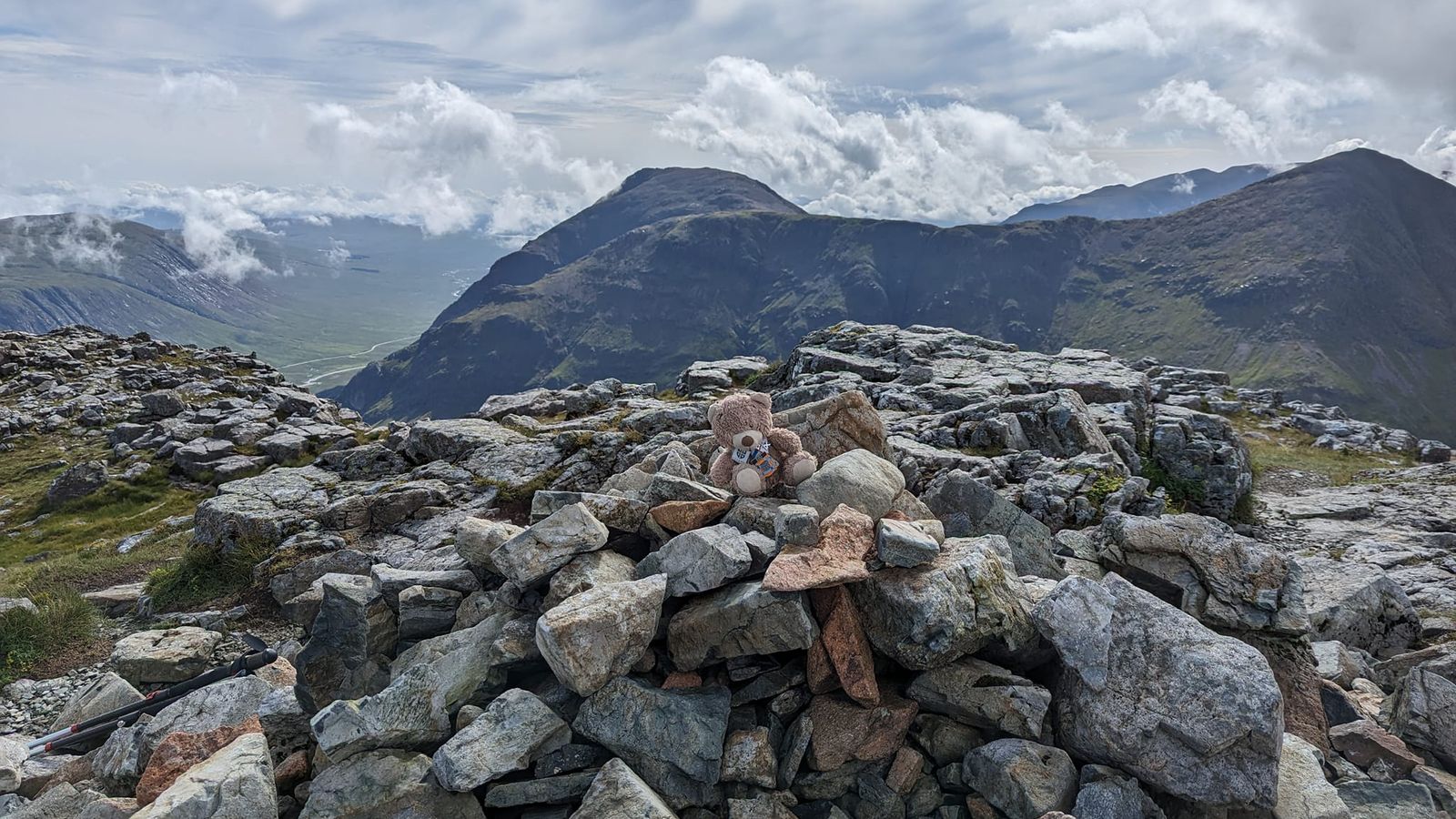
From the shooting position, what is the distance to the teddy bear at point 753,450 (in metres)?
13.7

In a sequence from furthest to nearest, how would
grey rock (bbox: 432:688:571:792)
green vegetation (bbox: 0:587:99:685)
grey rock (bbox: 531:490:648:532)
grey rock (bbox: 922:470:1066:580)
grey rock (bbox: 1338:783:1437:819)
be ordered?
green vegetation (bbox: 0:587:99:685), grey rock (bbox: 922:470:1066:580), grey rock (bbox: 531:490:648:532), grey rock (bbox: 1338:783:1437:819), grey rock (bbox: 432:688:571:792)

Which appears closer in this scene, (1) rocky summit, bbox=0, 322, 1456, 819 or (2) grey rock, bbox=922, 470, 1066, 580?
(1) rocky summit, bbox=0, 322, 1456, 819

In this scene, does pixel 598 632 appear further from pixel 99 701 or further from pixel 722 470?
pixel 99 701

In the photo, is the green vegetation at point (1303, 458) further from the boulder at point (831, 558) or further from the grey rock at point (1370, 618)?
the boulder at point (831, 558)

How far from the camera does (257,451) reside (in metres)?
40.1

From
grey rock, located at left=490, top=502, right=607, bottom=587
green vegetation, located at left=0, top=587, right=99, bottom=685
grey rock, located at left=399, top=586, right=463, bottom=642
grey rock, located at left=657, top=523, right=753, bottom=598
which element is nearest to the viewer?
grey rock, located at left=657, top=523, right=753, bottom=598

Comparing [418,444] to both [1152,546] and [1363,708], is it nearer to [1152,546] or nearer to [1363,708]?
[1152,546]

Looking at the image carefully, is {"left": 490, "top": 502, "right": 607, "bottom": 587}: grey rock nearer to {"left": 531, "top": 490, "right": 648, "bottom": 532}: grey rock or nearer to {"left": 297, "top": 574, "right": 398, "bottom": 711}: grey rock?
{"left": 531, "top": 490, "right": 648, "bottom": 532}: grey rock

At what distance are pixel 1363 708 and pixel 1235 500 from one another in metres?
21.8

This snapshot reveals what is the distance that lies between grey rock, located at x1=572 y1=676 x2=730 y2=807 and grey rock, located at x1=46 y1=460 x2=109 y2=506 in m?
44.0

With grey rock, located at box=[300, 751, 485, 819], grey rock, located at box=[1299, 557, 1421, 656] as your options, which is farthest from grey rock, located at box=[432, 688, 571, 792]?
grey rock, located at box=[1299, 557, 1421, 656]

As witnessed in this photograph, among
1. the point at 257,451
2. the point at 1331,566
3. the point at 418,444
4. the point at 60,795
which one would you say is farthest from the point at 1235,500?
the point at 257,451

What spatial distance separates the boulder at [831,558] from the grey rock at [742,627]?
256mm

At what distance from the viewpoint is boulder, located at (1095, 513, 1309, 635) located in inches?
465
